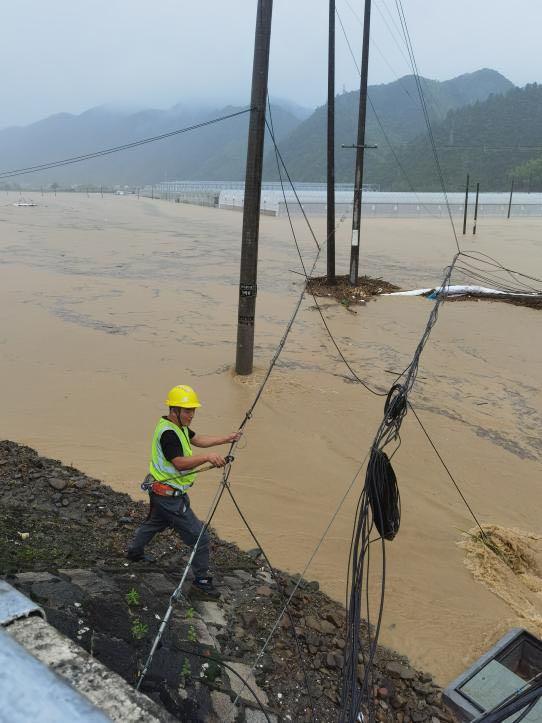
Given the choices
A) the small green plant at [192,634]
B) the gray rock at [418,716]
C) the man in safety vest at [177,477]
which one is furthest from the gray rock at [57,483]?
the gray rock at [418,716]

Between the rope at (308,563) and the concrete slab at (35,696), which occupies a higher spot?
the concrete slab at (35,696)

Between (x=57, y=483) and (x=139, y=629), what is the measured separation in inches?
94.2

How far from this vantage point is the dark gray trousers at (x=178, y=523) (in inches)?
170

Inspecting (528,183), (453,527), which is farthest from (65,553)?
(528,183)

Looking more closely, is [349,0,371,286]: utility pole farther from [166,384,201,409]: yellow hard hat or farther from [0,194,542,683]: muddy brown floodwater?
[166,384,201,409]: yellow hard hat

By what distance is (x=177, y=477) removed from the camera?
13.9 ft

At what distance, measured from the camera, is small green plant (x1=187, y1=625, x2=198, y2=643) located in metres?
3.80

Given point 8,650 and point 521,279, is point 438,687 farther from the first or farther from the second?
point 521,279

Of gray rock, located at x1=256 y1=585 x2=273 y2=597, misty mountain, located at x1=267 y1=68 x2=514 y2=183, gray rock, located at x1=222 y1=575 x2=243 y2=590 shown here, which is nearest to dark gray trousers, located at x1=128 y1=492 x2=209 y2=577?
gray rock, located at x1=222 y1=575 x2=243 y2=590

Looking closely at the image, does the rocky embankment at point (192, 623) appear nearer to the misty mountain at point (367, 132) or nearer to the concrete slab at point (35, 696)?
the concrete slab at point (35, 696)

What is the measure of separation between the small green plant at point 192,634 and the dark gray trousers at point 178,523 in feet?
1.70

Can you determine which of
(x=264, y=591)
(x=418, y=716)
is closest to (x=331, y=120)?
(x=264, y=591)

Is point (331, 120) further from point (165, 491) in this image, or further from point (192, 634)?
point (192, 634)

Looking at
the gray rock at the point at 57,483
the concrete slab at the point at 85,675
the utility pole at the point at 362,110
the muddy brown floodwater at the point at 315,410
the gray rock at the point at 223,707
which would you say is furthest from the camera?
the utility pole at the point at 362,110
